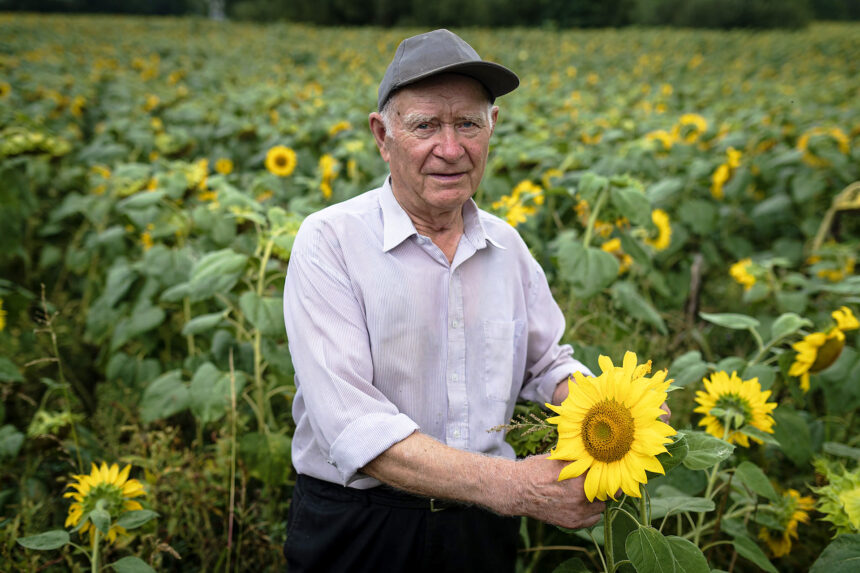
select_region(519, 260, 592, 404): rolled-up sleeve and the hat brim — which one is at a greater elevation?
the hat brim

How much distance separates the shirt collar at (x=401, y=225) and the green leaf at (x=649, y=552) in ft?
2.27

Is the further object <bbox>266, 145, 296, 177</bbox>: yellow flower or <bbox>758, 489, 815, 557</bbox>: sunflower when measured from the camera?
<bbox>266, 145, 296, 177</bbox>: yellow flower

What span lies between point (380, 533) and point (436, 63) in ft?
3.39

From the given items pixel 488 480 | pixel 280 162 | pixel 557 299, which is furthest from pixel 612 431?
pixel 280 162

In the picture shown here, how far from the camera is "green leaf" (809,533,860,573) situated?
123 centimetres

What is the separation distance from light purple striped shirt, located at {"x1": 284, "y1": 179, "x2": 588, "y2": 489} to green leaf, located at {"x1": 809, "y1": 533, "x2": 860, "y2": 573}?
24.3 inches

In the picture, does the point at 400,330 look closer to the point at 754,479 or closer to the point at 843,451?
the point at 754,479

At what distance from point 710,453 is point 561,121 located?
178 inches

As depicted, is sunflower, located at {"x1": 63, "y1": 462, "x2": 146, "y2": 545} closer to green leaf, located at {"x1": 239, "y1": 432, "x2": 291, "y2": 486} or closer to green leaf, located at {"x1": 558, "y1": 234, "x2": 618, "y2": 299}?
green leaf, located at {"x1": 239, "y1": 432, "x2": 291, "y2": 486}

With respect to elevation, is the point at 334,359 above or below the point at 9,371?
above

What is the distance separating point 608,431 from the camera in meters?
1.00

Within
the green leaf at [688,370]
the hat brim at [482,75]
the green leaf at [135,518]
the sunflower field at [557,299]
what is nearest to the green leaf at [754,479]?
the sunflower field at [557,299]

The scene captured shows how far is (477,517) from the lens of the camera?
151cm

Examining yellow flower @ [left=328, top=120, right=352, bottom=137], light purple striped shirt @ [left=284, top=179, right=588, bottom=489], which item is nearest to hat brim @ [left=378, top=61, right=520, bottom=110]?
light purple striped shirt @ [left=284, top=179, right=588, bottom=489]
